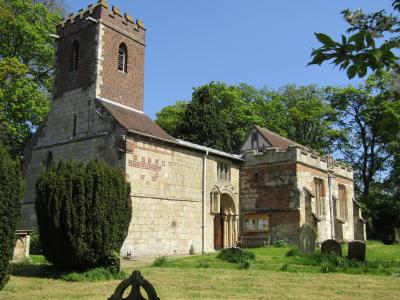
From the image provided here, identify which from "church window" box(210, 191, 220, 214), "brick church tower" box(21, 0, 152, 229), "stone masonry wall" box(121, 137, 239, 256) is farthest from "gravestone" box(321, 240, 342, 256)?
"brick church tower" box(21, 0, 152, 229)

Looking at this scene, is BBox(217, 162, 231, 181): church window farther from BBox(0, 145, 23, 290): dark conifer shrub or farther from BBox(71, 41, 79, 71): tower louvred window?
BBox(0, 145, 23, 290): dark conifer shrub

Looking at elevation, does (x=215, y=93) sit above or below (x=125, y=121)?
above

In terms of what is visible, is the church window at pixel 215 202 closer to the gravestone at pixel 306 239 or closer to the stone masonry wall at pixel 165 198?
the stone masonry wall at pixel 165 198

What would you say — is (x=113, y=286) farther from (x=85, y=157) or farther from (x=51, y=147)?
(x=51, y=147)

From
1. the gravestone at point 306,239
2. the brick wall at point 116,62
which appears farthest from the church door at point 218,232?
the brick wall at point 116,62

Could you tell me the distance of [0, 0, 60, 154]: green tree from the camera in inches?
1017

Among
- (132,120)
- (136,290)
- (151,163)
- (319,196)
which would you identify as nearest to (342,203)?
(319,196)

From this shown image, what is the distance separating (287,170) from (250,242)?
185 inches

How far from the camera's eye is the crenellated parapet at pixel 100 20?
2255 cm

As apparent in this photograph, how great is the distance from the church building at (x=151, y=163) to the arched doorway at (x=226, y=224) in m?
0.06

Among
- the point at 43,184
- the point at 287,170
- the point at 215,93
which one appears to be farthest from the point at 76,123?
the point at 215,93

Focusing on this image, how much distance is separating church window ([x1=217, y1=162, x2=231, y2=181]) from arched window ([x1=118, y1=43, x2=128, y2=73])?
752 centimetres

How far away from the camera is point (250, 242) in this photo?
1022 inches

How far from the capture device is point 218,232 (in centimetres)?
2588
